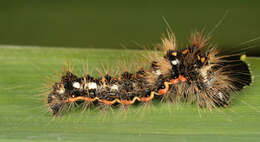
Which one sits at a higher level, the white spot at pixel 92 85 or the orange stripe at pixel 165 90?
the white spot at pixel 92 85

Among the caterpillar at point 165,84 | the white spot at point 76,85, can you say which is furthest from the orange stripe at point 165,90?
the white spot at point 76,85

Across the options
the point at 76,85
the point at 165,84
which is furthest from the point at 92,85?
the point at 165,84

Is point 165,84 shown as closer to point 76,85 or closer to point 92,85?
point 92,85

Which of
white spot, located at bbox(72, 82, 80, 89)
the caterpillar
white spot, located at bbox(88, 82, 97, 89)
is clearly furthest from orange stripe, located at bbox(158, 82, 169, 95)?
white spot, located at bbox(72, 82, 80, 89)

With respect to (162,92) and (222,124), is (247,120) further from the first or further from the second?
(162,92)

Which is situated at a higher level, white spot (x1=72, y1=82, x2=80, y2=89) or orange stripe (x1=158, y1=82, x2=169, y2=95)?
white spot (x1=72, y1=82, x2=80, y2=89)

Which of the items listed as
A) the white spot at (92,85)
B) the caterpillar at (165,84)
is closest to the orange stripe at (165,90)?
the caterpillar at (165,84)

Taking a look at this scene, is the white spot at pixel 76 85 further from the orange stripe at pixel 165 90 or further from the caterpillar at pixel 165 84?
the orange stripe at pixel 165 90

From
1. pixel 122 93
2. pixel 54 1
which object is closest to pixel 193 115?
pixel 122 93

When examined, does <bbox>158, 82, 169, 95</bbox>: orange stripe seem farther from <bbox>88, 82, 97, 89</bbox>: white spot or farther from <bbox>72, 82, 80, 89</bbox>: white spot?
<bbox>72, 82, 80, 89</bbox>: white spot
